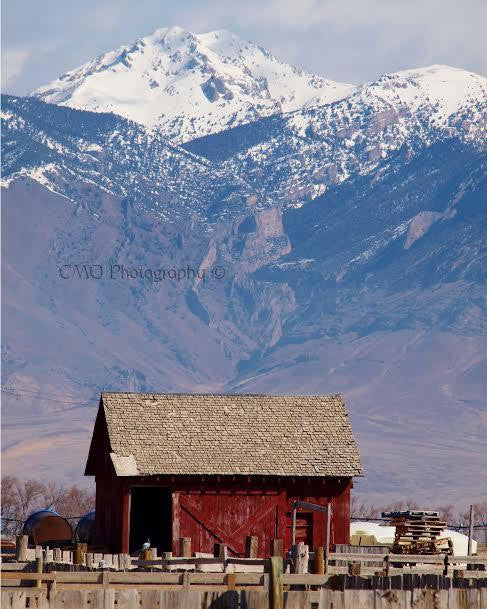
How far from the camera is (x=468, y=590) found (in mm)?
20875

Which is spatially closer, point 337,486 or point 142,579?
point 142,579

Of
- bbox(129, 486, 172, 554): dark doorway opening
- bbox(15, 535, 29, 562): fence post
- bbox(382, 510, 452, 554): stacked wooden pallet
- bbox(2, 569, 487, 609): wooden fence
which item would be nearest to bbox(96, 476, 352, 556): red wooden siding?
bbox(129, 486, 172, 554): dark doorway opening

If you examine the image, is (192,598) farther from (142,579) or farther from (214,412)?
(214,412)

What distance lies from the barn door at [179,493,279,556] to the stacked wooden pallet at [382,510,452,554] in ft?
23.6

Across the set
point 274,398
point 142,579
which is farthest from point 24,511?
point 142,579

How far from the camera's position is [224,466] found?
53406 millimetres

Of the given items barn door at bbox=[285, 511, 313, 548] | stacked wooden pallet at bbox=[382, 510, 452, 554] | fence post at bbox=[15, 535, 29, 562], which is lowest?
fence post at bbox=[15, 535, 29, 562]

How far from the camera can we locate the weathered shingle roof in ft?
174

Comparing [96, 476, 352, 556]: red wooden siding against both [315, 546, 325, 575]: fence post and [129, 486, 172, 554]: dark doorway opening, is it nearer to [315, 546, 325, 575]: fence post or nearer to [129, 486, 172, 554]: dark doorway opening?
[129, 486, 172, 554]: dark doorway opening

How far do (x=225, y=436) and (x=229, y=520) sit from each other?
2.55 metres

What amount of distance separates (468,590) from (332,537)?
33082mm

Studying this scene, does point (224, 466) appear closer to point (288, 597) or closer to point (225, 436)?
point (225, 436)

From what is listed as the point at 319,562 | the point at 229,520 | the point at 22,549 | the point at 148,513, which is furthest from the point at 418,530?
the point at 319,562

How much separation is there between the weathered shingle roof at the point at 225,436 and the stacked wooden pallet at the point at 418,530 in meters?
7.04
